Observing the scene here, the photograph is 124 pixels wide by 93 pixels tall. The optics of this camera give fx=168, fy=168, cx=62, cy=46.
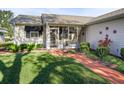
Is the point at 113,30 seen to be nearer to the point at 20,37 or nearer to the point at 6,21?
the point at 20,37

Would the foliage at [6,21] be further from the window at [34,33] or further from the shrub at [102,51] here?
the shrub at [102,51]

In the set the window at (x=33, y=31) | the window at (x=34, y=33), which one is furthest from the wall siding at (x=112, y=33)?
the window at (x=34, y=33)

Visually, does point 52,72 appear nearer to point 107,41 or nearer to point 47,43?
point 107,41

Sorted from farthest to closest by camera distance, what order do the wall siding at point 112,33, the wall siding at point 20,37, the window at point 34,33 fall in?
the window at point 34,33 → the wall siding at point 20,37 → the wall siding at point 112,33

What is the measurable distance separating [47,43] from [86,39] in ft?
16.3

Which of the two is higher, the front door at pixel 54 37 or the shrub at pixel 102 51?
the front door at pixel 54 37

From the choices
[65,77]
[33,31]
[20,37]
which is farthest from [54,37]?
[65,77]

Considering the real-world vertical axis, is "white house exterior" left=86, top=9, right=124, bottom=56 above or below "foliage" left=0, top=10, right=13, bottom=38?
below

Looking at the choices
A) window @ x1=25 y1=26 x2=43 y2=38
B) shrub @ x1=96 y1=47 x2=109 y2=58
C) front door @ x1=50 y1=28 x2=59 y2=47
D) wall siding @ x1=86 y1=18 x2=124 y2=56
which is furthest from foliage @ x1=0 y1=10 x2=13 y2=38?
shrub @ x1=96 y1=47 x2=109 y2=58

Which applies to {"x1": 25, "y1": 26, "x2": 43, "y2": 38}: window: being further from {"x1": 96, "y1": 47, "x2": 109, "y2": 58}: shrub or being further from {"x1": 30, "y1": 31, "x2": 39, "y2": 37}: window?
{"x1": 96, "y1": 47, "x2": 109, "y2": 58}: shrub

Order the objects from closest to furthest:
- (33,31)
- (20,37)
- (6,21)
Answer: (20,37), (33,31), (6,21)

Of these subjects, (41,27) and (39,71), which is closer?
(39,71)
